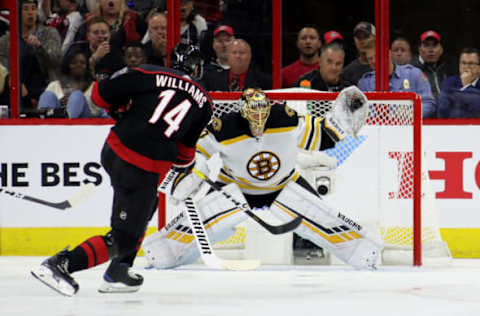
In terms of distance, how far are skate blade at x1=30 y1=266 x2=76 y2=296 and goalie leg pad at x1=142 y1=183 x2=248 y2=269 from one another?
1.28 meters

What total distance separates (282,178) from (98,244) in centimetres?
149

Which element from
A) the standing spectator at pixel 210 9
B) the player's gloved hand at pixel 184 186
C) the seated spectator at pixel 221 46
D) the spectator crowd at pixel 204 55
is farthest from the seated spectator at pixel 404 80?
the player's gloved hand at pixel 184 186

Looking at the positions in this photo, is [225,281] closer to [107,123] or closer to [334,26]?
[107,123]

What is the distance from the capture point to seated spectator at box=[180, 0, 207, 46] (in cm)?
588

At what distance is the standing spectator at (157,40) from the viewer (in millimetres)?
5910

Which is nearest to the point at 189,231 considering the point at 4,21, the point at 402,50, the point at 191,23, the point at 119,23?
the point at 191,23

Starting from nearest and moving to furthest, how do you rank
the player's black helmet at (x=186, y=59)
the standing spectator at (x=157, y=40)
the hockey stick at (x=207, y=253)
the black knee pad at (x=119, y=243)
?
the black knee pad at (x=119, y=243)
the player's black helmet at (x=186, y=59)
the hockey stick at (x=207, y=253)
the standing spectator at (x=157, y=40)

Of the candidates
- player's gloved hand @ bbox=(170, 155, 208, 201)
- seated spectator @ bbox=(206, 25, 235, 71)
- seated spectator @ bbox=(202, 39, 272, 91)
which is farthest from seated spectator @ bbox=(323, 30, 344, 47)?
player's gloved hand @ bbox=(170, 155, 208, 201)

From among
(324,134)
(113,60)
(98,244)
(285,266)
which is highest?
(113,60)

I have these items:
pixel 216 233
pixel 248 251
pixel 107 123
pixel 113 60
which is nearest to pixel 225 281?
pixel 216 233

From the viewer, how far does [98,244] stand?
361cm

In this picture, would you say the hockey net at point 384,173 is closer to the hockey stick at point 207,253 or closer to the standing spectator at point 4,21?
the hockey stick at point 207,253

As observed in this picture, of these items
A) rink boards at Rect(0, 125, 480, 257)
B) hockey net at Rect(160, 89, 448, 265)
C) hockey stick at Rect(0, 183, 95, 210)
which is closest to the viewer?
hockey net at Rect(160, 89, 448, 265)

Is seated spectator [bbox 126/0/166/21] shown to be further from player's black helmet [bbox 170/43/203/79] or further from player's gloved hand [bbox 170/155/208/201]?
player's black helmet [bbox 170/43/203/79]
